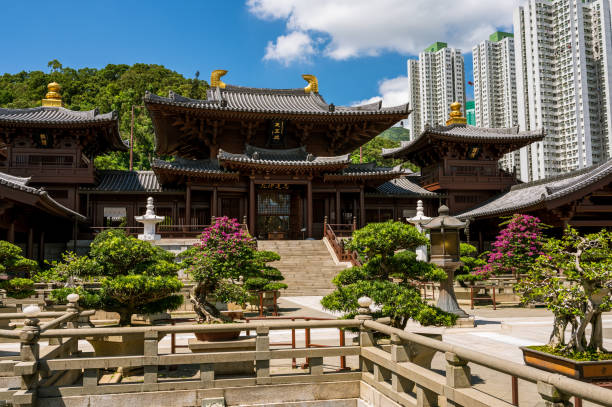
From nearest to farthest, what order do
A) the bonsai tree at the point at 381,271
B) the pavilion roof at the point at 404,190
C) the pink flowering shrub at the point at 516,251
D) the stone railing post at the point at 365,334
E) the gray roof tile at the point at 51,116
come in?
the stone railing post at the point at 365,334 → the bonsai tree at the point at 381,271 → the pink flowering shrub at the point at 516,251 → the gray roof tile at the point at 51,116 → the pavilion roof at the point at 404,190

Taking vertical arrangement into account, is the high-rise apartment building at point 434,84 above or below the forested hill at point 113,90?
above

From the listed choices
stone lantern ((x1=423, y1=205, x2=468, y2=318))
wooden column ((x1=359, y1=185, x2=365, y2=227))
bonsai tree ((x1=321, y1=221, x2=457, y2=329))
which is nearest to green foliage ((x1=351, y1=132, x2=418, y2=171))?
wooden column ((x1=359, y1=185, x2=365, y2=227))

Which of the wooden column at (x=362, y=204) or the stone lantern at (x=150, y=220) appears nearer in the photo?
the stone lantern at (x=150, y=220)

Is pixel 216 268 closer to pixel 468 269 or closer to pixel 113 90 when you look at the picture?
A: pixel 468 269

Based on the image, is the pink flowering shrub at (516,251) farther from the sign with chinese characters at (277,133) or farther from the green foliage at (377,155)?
the green foliage at (377,155)

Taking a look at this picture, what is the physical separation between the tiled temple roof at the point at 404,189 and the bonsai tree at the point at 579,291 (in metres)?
23.4

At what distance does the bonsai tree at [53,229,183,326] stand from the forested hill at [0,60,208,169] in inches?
1694

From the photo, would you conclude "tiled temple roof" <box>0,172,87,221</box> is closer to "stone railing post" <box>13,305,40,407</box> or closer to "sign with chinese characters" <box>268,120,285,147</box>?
"sign with chinese characters" <box>268,120,285,147</box>

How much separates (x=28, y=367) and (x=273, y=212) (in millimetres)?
22474

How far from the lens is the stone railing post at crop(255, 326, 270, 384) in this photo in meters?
7.32

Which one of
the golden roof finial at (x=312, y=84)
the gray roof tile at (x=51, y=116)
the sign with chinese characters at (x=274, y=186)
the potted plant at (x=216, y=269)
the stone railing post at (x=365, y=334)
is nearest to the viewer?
the stone railing post at (x=365, y=334)

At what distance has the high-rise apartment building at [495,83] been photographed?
79938 mm

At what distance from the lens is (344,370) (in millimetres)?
8031

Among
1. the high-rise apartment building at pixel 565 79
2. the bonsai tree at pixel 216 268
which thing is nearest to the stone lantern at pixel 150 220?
the bonsai tree at pixel 216 268
